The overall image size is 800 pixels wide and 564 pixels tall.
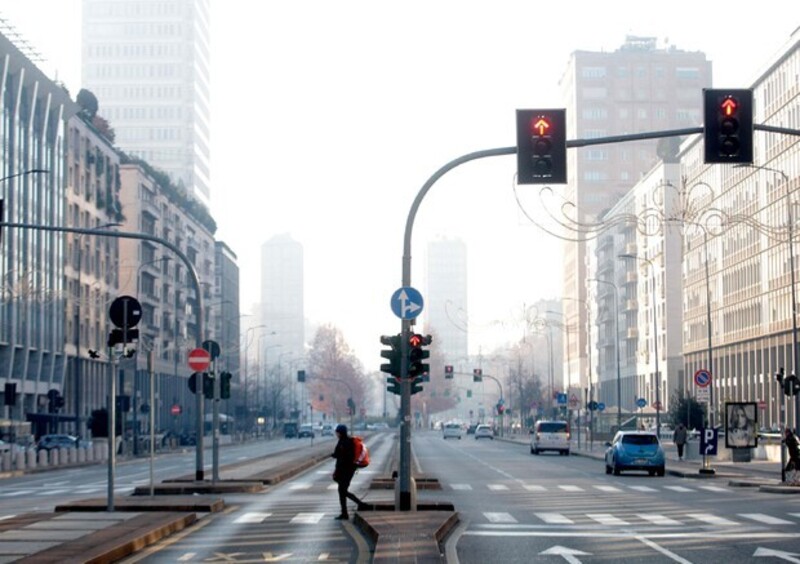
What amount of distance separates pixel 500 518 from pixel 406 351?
4.00 metres

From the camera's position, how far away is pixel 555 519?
27.7 metres

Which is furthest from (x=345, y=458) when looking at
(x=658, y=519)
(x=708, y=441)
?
(x=708, y=441)

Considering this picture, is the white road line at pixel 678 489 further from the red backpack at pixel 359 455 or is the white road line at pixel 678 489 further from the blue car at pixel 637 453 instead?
the red backpack at pixel 359 455

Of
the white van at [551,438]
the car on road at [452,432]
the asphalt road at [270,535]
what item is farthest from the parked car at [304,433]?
the asphalt road at [270,535]

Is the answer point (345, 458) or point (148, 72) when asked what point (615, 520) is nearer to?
point (345, 458)

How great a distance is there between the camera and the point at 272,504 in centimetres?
3231

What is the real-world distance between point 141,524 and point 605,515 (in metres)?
9.93

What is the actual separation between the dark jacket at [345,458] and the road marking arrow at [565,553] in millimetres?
6651

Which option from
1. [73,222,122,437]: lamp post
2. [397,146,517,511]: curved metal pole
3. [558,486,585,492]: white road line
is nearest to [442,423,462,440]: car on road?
[73,222,122,437]: lamp post

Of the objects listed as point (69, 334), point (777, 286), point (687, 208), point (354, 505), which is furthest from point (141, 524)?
point (69, 334)

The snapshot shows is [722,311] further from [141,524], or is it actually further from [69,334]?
[141,524]

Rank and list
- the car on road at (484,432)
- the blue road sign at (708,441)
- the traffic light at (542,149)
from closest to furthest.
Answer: the traffic light at (542,149) → the blue road sign at (708,441) → the car on road at (484,432)

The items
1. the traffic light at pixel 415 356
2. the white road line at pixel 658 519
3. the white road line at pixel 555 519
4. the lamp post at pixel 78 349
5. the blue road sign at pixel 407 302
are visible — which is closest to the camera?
the traffic light at pixel 415 356

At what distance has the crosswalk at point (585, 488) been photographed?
3916 centimetres
